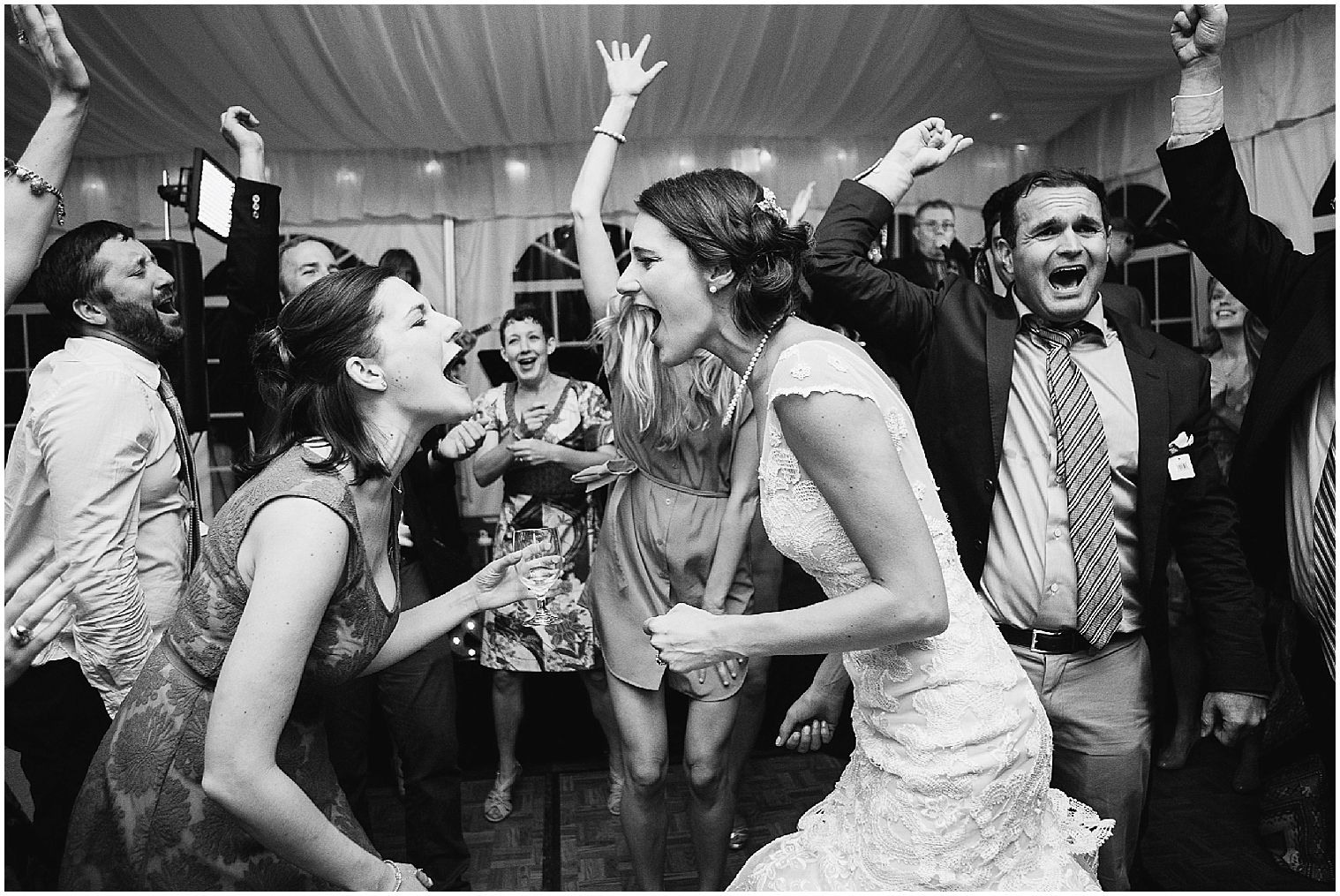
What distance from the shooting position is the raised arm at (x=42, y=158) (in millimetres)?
1841

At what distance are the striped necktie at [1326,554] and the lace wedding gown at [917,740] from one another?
0.81 m

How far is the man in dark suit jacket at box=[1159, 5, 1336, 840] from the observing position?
195cm

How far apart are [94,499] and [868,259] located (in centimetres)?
171

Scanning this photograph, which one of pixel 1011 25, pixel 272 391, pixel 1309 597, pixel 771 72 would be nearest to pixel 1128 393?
pixel 1309 597

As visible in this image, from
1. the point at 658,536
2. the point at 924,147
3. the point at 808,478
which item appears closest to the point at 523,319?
the point at 658,536

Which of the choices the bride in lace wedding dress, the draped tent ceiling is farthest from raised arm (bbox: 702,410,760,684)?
the draped tent ceiling

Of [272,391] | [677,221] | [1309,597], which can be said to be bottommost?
[1309,597]

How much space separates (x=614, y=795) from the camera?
3432 mm

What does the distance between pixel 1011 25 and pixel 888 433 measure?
12.7ft

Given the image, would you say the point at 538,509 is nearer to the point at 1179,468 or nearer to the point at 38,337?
the point at 1179,468

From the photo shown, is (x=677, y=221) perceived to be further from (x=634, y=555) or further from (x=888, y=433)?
(x=634, y=555)

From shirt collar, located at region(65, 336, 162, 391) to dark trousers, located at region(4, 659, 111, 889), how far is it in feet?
2.11

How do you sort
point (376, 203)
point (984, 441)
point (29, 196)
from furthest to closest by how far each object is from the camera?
point (376, 203) < point (984, 441) < point (29, 196)

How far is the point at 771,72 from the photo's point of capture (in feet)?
16.7
